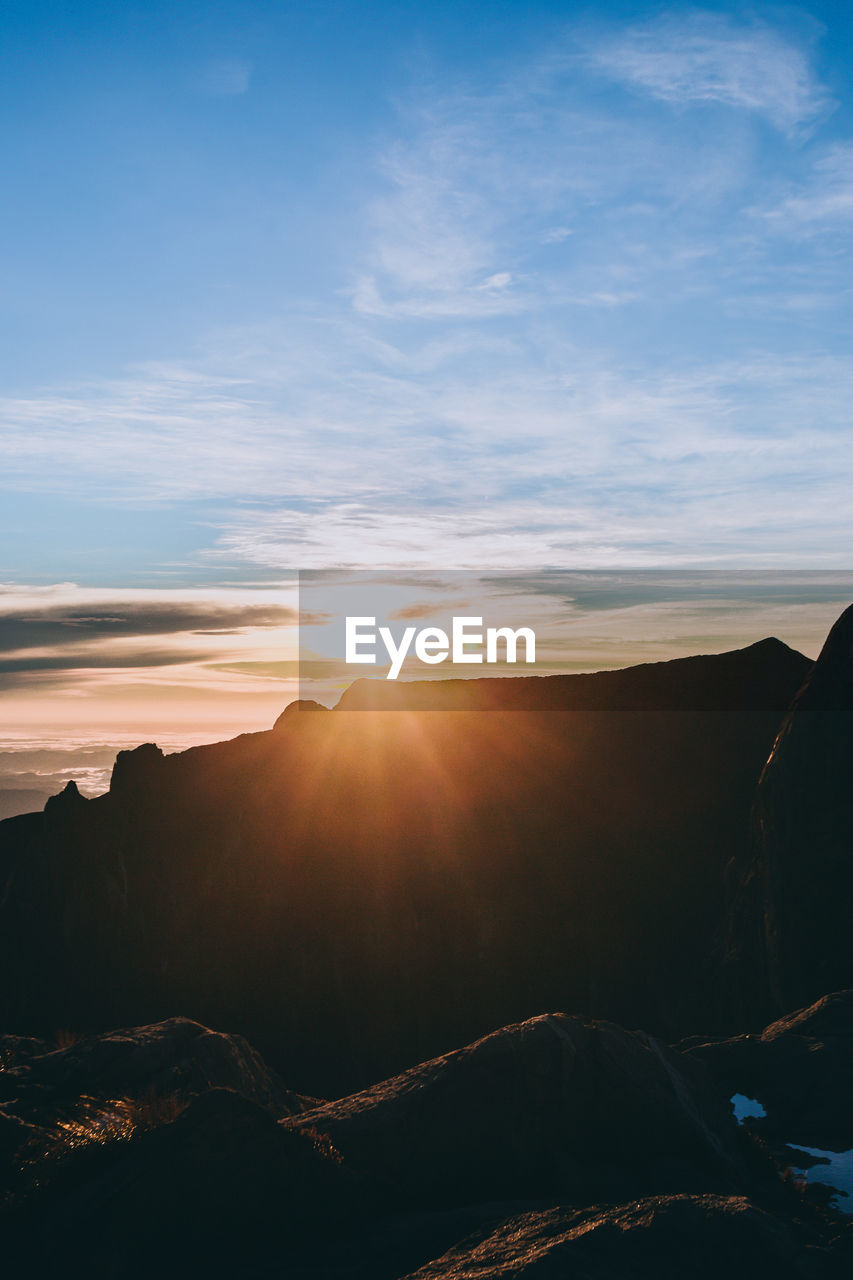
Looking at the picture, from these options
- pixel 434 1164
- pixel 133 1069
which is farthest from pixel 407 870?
pixel 434 1164

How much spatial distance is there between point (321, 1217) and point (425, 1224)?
4.10 ft

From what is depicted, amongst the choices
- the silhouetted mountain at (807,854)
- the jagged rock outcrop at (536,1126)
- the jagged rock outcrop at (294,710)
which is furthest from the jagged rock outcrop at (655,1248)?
the jagged rock outcrop at (294,710)

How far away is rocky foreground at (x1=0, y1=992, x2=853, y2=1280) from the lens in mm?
8359

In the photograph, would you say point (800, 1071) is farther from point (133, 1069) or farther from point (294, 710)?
point (294, 710)

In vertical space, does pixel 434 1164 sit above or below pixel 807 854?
below

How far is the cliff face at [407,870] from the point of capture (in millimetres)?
44750

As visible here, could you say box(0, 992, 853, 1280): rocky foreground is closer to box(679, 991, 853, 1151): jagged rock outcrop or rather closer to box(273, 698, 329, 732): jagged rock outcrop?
box(679, 991, 853, 1151): jagged rock outcrop

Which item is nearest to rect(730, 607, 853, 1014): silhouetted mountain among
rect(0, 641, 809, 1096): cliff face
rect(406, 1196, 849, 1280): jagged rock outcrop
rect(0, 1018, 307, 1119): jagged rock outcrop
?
rect(406, 1196, 849, 1280): jagged rock outcrop

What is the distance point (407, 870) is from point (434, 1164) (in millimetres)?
39024

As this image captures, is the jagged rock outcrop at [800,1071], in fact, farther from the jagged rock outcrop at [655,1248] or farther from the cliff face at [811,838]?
the cliff face at [811,838]

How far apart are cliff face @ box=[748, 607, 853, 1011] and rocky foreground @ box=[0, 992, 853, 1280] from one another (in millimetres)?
7841

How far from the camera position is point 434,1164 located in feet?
34.7

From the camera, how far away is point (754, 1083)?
554 inches

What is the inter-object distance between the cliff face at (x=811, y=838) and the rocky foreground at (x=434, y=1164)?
7.84 metres
